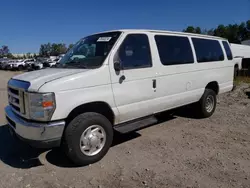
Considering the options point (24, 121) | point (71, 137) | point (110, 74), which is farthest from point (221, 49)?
point (24, 121)

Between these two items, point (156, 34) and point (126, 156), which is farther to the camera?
point (156, 34)

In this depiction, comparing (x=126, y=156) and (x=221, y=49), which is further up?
(x=221, y=49)

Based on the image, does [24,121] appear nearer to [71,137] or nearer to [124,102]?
[71,137]

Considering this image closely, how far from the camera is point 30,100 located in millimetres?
3123

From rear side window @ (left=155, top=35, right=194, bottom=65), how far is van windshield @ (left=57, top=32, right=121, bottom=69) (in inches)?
40.0

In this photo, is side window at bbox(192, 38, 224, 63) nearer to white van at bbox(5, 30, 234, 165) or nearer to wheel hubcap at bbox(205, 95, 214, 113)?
white van at bbox(5, 30, 234, 165)

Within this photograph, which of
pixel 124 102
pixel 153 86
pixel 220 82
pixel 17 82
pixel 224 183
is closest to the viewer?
pixel 224 183

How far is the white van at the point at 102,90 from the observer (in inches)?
124

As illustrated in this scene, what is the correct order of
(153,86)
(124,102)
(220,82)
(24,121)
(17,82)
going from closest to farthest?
1. (24,121)
2. (17,82)
3. (124,102)
4. (153,86)
5. (220,82)

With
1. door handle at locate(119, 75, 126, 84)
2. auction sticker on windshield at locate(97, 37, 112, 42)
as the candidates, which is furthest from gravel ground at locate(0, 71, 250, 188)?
auction sticker on windshield at locate(97, 37, 112, 42)

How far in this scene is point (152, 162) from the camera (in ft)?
12.1

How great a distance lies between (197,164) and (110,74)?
203cm

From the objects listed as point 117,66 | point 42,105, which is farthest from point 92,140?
point 117,66

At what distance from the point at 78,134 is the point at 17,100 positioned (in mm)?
1137
